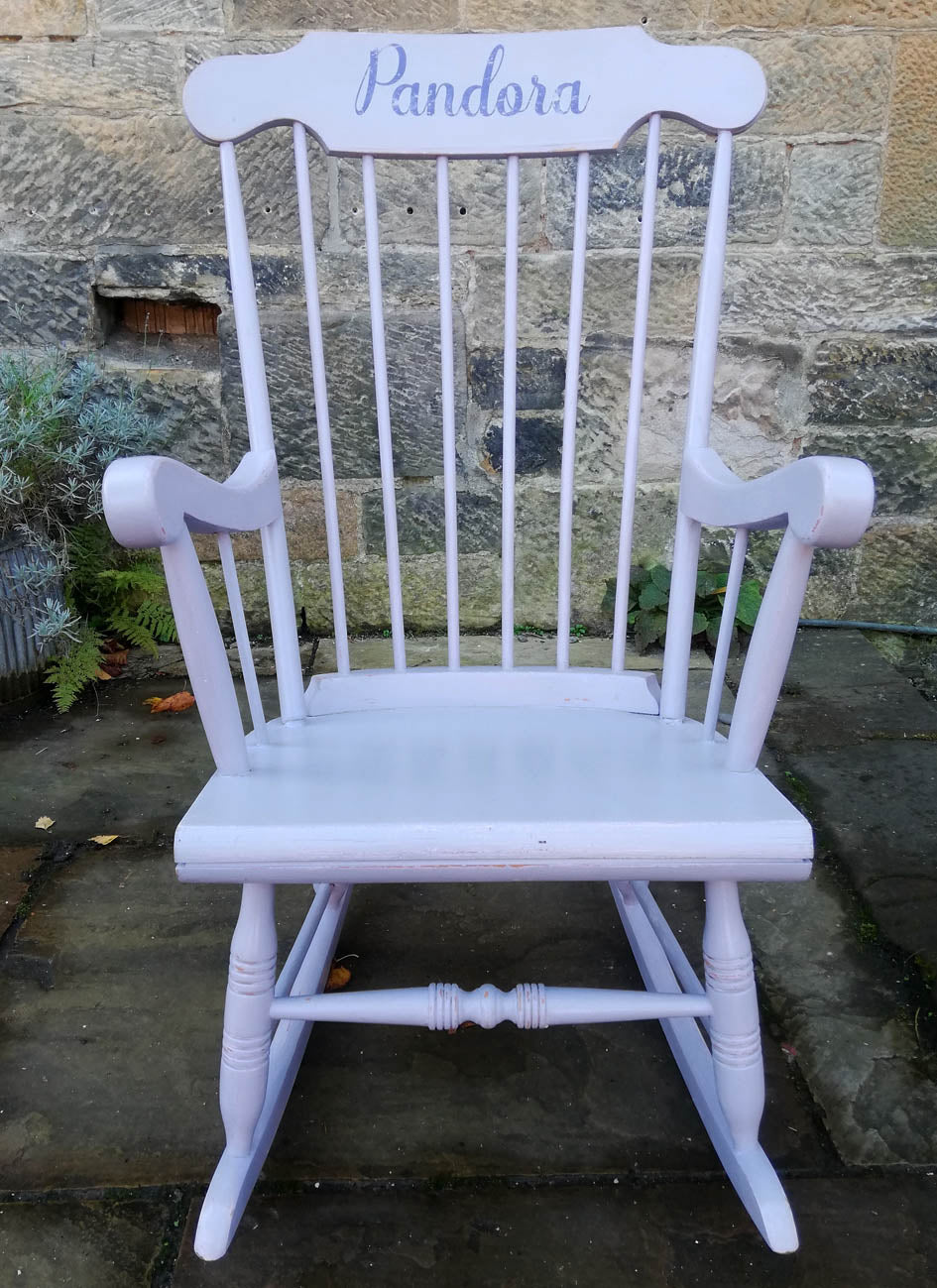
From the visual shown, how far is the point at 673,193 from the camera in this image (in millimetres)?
1995

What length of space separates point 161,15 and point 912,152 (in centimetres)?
160

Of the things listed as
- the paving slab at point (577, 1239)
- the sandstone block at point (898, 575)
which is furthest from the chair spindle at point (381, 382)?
the sandstone block at point (898, 575)

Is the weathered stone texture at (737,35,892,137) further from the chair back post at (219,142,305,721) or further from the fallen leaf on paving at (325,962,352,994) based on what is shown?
the fallen leaf on paving at (325,962,352,994)

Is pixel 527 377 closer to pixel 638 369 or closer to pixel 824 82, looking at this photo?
pixel 824 82

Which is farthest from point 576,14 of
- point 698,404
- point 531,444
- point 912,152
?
point 698,404

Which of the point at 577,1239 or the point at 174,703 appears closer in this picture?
the point at 577,1239

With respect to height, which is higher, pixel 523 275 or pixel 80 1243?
pixel 523 275

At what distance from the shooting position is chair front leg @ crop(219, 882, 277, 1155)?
0.89m

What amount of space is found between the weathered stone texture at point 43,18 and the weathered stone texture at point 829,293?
4.78 feet

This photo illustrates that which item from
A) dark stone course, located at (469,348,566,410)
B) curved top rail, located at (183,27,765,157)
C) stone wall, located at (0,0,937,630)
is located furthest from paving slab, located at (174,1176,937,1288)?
dark stone course, located at (469,348,566,410)

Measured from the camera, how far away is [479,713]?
1.09 metres

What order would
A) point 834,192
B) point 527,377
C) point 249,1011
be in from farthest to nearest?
point 527,377
point 834,192
point 249,1011

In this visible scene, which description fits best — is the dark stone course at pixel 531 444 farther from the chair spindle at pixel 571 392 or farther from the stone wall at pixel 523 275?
the chair spindle at pixel 571 392

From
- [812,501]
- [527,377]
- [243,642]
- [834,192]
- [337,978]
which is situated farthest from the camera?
[527,377]
